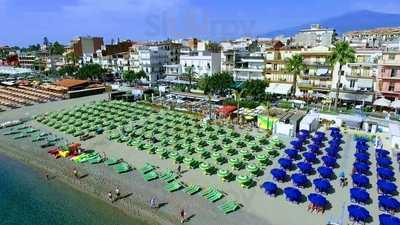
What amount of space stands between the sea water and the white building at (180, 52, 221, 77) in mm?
58163

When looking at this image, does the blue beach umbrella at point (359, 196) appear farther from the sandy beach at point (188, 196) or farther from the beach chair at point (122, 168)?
the beach chair at point (122, 168)

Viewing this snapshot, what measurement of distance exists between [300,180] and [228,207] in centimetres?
808

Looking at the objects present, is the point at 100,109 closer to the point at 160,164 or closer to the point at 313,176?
the point at 160,164

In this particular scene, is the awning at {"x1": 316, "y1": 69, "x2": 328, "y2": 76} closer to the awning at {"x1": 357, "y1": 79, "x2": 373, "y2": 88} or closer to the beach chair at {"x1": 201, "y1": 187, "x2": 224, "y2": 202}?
the awning at {"x1": 357, "y1": 79, "x2": 373, "y2": 88}

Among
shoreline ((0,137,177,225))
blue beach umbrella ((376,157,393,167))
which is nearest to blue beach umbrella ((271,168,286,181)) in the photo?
blue beach umbrella ((376,157,393,167))

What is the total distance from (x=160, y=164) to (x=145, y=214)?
1025 centimetres

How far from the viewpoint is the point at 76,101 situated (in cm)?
A: 7962

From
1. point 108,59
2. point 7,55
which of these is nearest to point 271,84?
point 108,59

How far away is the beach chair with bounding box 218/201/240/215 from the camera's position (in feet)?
89.7

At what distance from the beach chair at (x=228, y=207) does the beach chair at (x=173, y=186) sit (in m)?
5.44

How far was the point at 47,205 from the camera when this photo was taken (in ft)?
101

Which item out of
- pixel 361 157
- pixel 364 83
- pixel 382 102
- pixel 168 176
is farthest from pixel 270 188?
pixel 364 83

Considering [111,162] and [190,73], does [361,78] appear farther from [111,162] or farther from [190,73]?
[111,162]

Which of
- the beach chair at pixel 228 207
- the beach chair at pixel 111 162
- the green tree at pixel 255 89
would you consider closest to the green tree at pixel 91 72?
the green tree at pixel 255 89
